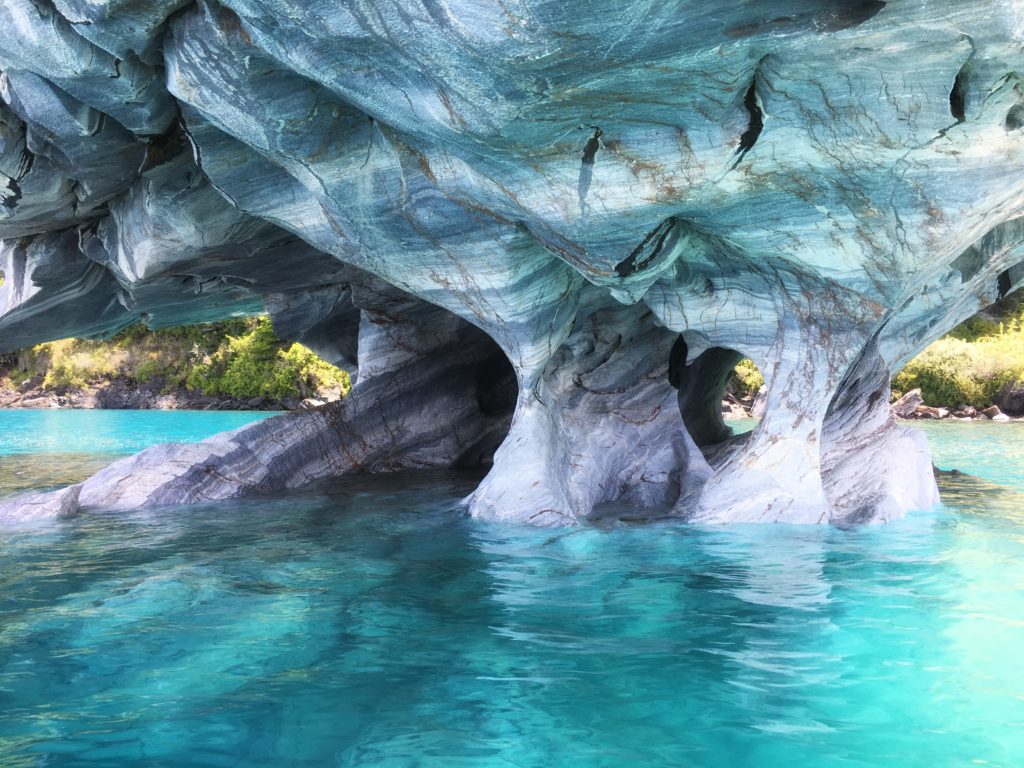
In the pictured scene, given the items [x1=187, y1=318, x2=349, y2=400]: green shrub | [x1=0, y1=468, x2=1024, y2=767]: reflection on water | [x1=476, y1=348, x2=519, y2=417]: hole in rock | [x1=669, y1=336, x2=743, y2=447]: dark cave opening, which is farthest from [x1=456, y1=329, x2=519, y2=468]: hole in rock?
[x1=187, y1=318, x2=349, y2=400]: green shrub

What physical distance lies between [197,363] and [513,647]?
1575 inches

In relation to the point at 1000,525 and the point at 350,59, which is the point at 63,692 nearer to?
the point at 350,59

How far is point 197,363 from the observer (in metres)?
42.1

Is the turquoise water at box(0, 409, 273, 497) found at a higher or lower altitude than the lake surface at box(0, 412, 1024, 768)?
higher

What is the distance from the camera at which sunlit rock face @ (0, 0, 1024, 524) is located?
628cm

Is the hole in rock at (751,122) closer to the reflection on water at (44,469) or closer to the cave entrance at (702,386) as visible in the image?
the cave entrance at (702,386)

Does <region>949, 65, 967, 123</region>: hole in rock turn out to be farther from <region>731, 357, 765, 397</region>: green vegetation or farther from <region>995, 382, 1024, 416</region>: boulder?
<region>731, 357, 765, 397</region>: green vegetation

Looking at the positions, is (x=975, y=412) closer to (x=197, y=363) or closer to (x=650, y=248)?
(x=650, y=248)

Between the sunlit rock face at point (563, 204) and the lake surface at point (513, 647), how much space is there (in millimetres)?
1902

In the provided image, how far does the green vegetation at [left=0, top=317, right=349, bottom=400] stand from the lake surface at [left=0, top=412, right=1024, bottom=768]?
1240 inches

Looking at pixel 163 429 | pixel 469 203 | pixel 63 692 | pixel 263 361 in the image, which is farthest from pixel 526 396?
pixel 263 361

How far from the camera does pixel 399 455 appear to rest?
44.8 feet

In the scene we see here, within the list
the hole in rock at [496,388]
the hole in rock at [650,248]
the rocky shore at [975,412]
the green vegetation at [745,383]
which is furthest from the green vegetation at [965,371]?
the hole in rock at [650,248]

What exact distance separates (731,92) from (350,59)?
2.87 m
